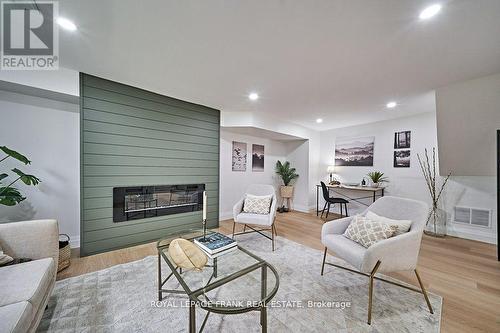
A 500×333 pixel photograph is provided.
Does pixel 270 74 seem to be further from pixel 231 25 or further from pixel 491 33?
pixel 491 33

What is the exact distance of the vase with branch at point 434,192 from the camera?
332cm

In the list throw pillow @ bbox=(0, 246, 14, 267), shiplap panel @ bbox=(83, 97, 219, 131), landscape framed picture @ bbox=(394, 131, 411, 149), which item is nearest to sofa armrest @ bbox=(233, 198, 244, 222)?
shiplap panel @ bbox=(83, 97, 219, 131)

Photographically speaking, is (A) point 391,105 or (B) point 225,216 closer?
(A) point 391,105

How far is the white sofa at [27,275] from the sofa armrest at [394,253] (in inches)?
83.5

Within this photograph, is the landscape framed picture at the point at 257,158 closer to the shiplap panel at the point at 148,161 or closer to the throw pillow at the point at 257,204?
the shiplap panel at the point at 148,161

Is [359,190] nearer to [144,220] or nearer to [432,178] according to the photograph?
[432,178]

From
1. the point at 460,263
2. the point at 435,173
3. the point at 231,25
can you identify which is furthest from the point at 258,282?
the point at 435,173

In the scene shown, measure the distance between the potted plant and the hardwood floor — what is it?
4.25 ft

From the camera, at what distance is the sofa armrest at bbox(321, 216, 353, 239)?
1944 mm

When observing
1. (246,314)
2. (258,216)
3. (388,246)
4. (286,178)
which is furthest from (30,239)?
(286,178)

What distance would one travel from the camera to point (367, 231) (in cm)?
171

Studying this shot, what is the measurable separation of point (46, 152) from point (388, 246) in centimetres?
400

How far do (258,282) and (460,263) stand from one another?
264cm

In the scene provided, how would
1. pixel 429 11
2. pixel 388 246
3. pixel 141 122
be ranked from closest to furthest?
pixel 429 11
pixel 388 246
pixel 141 122
